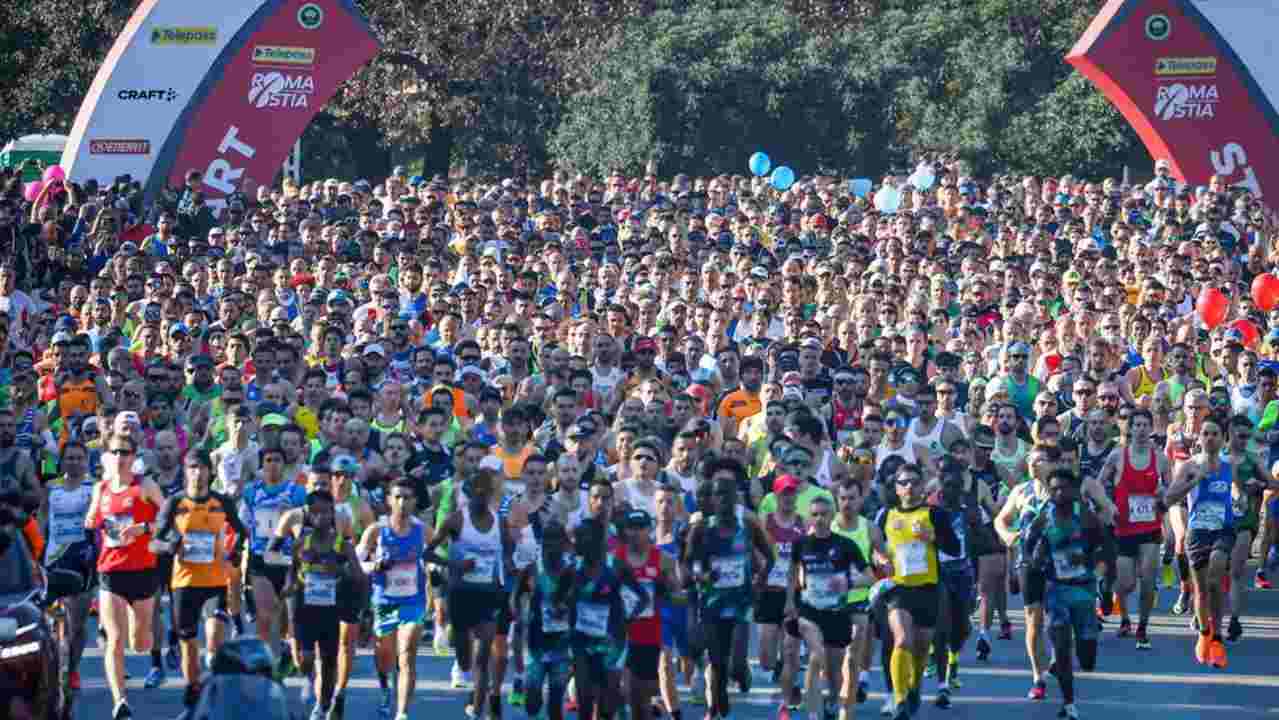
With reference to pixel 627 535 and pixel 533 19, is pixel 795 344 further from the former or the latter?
pixel 533 19

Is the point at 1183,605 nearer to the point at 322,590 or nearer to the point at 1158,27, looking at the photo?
the point at 322,590

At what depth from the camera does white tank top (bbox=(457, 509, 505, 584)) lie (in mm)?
14719

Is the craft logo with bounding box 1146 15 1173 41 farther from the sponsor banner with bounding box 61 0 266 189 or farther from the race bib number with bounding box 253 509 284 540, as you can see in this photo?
the race bib number with bounding box 253 509 284 540

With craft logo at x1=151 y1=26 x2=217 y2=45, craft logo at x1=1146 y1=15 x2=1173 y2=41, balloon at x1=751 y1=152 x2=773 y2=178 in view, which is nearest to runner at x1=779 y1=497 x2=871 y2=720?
craft logo at x1=151 y1=26 x2=217 y2=45

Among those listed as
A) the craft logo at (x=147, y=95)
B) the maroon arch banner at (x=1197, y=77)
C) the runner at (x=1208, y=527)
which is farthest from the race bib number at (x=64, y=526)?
the maroon arch banner at (x=1197, y=77)

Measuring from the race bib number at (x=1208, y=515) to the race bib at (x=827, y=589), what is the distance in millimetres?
3715

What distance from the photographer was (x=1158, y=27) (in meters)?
33.5

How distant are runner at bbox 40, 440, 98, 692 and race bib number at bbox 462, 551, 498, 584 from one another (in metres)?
2.41

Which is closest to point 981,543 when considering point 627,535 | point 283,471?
point 627,535

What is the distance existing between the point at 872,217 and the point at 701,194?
3231mm

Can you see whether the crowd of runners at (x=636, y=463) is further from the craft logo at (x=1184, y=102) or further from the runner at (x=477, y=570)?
the craft logo at (x=1184, y=102)

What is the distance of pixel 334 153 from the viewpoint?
54.0 meters

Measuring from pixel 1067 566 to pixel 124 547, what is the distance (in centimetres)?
561

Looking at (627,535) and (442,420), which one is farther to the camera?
(442,420)
